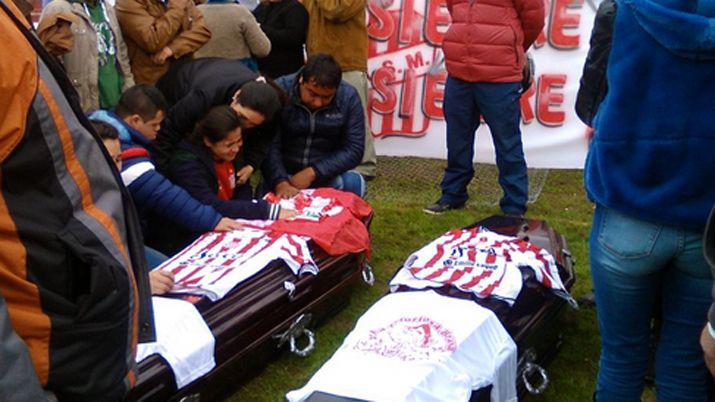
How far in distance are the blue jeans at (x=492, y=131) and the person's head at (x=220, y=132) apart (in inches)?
65.0

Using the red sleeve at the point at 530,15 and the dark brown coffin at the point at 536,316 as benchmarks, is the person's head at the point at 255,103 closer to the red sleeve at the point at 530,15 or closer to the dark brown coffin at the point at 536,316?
the dark brown coffin at the point at 536,316

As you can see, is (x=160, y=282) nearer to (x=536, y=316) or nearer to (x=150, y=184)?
(x=150, y=184)

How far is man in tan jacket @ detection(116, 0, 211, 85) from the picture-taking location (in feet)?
16.0

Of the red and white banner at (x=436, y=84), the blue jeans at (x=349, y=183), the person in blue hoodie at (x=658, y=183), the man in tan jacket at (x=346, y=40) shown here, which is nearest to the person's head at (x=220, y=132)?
the blue jeans at (x=349, y=183)

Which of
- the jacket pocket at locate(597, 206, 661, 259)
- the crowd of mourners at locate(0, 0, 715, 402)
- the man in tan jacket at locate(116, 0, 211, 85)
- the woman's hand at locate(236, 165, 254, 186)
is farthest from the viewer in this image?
the man in tan jacket at locate(116, 0, 211, 85)

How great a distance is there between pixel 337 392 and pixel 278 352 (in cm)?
96

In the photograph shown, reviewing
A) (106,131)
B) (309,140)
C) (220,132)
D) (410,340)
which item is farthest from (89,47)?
(410,340)

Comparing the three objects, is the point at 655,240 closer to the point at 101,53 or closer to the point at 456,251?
the point at 456,251

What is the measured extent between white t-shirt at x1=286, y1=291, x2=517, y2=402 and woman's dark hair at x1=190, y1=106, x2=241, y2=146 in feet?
4.02

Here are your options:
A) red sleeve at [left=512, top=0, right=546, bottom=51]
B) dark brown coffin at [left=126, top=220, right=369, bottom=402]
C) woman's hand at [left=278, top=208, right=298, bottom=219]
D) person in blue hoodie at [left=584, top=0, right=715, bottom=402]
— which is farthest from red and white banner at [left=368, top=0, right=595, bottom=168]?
person in blue hoodie at [left=584, top=0, right=715, bottom=402]

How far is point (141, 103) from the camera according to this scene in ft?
11.4

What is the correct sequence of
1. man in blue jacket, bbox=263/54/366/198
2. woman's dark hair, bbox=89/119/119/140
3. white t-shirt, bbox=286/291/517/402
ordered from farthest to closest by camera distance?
man in blue jacket, bbox=263/54/366/198 → woman's dark hair, bbox=89/119/119/140 → white t-shirt, bbox=286/291/517/402

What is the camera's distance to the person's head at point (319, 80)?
4.04 m

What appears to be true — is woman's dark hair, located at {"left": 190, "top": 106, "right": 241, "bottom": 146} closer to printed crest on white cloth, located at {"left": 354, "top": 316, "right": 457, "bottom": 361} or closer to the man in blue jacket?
the man in blue jacket
